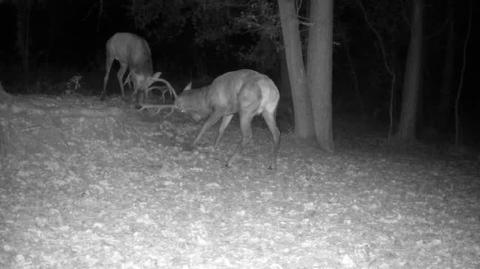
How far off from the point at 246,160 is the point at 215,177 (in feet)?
5.41

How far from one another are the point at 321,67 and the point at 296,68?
62cm

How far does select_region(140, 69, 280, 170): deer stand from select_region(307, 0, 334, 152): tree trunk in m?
1.97

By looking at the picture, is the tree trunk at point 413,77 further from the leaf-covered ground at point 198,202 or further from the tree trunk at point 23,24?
the tree trunk at point 23,24

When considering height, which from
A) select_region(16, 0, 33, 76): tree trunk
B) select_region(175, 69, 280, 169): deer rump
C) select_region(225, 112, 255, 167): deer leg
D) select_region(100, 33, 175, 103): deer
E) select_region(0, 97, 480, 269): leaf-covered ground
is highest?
select_region(16, 0, 33, 76): tree trunk

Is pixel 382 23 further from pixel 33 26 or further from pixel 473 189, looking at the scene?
pixel 33 26

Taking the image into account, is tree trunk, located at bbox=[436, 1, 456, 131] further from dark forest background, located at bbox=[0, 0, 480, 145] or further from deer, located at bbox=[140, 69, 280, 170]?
deer, located at bbox=[140, 69, 280, 170]

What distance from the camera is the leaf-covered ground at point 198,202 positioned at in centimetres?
592

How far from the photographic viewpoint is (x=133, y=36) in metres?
14.5

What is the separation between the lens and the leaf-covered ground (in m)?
5.92

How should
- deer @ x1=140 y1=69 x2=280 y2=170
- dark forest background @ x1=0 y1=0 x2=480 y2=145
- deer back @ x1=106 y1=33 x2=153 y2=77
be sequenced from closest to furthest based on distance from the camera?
1. deer @ x1=140 y1=69 x2=280 y2=170
2. deer back @ x1=106 y1=33 x2=153 y2=77
3. dark forest background @ x1=0 y1=0 x2=480 y2=145

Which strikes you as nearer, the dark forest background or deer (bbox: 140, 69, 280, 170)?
deer (bbox: 140, 69, 280, 170)

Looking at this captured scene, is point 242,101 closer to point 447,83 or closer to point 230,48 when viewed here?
point 230,48

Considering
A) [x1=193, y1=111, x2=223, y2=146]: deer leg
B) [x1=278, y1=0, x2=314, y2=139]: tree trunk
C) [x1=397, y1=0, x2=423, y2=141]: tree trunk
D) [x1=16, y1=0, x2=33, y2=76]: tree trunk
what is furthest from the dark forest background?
[x1=193, y1=111, x2=223, y2=146]: deer leg

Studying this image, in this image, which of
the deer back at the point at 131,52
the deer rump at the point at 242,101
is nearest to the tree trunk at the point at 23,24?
the deer back at the point at 131,52
